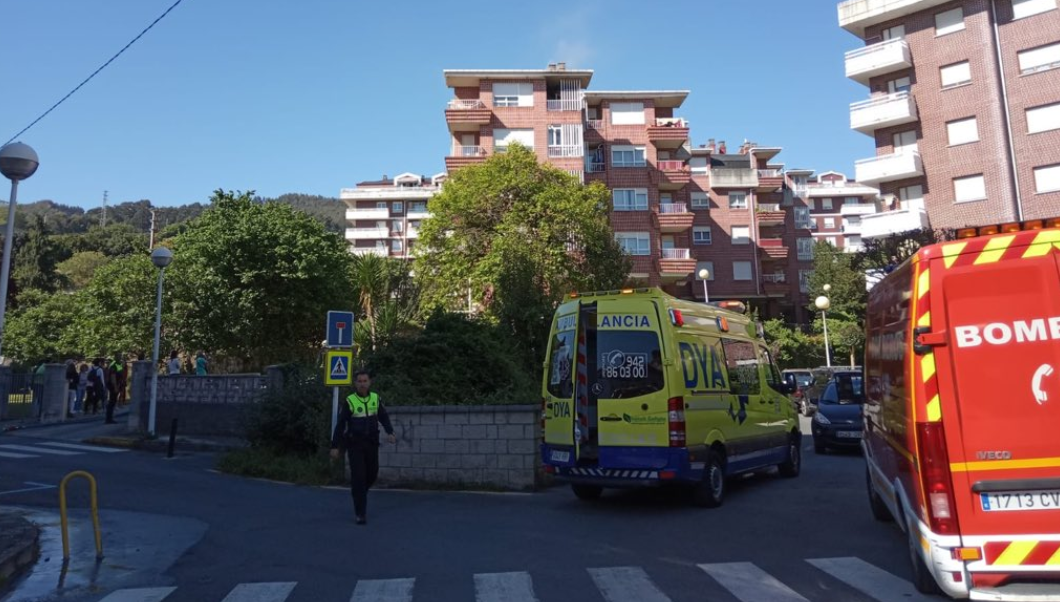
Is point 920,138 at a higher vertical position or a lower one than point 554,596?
higher

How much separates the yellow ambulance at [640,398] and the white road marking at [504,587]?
3.17m

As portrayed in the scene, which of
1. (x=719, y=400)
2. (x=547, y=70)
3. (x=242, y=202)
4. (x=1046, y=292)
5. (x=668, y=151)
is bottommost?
(x=719, y=400)

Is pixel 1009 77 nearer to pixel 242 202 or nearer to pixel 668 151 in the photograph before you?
pixel 668 151

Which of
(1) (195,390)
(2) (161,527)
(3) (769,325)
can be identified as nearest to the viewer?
(2) (161,527)

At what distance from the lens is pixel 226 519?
9.39 meters

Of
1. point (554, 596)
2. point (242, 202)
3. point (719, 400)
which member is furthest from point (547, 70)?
point (554, 596)

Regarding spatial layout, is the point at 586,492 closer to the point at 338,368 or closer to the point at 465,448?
the point at 465,448

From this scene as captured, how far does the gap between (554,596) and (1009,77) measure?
34875 millimetres

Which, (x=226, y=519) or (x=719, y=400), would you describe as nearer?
(x=226, y=519)

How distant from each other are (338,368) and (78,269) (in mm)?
66256

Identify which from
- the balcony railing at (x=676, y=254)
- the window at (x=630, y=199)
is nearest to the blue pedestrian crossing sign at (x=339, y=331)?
the window at (x=630, y=199)

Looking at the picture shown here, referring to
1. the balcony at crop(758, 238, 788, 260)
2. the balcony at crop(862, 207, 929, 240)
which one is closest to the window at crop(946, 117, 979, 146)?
the balcony at crop(862, 207, 929, 240)

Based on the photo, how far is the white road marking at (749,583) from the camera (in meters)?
5.63

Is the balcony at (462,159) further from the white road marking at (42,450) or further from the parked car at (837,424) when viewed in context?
the parked car at (837,424)
